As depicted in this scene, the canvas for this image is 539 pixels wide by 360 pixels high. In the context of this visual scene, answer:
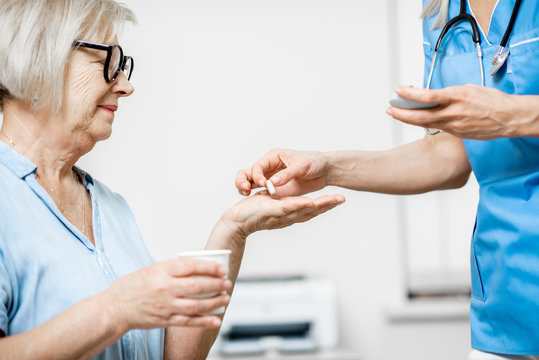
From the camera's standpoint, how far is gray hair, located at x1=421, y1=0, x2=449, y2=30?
1.28m

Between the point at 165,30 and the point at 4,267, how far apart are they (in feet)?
6.59

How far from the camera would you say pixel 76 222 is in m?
1.21

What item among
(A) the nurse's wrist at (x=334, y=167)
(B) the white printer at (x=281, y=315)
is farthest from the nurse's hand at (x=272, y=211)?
(B) the white printer at (x=281, y=315)

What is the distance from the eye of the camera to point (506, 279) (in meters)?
1.09

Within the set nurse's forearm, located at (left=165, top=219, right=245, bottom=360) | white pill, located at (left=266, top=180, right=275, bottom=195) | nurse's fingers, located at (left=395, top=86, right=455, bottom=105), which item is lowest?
nurse's forearm, located at (left=165, top=219, right=245, bottom=360)

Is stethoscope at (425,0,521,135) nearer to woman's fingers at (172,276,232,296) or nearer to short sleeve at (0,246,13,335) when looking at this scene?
woman's fingers at (172,276,232,296)

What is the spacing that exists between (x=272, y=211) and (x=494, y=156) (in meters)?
0.47

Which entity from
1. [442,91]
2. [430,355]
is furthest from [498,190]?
[430,355]

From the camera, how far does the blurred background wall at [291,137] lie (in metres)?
2.73

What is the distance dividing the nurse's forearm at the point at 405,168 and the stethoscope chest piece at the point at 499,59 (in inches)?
11.3

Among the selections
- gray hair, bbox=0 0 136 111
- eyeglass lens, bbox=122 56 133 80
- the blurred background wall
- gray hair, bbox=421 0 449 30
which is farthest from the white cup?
the blurred background wall

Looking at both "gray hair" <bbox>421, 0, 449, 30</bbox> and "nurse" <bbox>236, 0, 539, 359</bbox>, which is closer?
"nurse" <bbox>236, 0, 539, 359</bbox>

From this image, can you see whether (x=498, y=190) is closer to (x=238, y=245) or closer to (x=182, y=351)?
(x=238, y=245)

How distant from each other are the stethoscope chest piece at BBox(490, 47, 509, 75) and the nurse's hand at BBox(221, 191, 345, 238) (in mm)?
403
